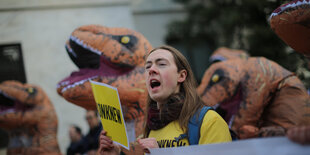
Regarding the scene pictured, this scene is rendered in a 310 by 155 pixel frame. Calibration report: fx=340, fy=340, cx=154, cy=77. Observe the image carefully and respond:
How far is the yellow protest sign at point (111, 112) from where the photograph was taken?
84.1 inches

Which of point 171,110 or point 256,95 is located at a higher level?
point 171,110

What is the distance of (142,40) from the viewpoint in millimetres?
3447

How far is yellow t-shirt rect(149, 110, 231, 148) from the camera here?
194cm

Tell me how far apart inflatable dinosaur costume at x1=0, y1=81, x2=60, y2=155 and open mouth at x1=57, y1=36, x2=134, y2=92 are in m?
1.34

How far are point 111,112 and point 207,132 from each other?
0.64 meters

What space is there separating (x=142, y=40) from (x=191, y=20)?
712 cm

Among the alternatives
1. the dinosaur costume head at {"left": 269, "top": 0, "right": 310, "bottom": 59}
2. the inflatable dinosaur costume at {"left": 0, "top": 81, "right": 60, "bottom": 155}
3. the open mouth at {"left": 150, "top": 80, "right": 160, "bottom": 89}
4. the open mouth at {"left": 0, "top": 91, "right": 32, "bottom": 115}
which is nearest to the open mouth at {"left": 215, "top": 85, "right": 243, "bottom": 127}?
the dinosaur costume head at {"left": 269, "top": 0, "right": 310, "bottom": 59}

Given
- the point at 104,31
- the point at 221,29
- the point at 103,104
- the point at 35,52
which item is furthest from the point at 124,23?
the point at 103,104

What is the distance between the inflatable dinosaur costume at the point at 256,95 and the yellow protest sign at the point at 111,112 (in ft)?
4.67

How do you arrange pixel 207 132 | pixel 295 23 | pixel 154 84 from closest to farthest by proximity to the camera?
pixel 207 132
pixel 295 23
pixel 154 84

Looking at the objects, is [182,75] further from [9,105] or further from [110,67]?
[9,105]

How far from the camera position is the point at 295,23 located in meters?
2.10

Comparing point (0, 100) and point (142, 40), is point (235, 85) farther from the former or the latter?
point (0, 100)

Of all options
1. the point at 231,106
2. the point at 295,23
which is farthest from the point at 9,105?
the point at 295,23
